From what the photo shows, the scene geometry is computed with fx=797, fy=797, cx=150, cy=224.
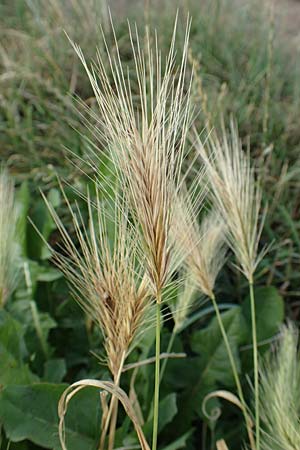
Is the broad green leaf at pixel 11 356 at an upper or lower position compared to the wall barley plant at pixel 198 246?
lower

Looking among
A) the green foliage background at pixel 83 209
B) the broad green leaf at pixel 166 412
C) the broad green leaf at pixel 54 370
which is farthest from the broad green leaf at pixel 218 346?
the broad green leaf at pixel 54 370

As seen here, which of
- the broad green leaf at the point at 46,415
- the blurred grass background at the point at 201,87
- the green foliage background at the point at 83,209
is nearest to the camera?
the broad green leaf at the point at 46,415

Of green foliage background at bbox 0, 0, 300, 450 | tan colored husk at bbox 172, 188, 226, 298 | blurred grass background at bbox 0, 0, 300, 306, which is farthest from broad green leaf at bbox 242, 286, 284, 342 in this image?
tan colored husk at bbox 172, 188, 226, 298

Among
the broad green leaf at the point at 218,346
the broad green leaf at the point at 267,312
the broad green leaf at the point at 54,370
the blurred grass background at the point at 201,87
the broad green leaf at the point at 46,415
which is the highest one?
the blurred grass background at the point at 201,87

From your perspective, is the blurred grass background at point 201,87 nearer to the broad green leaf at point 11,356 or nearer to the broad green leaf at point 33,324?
the broad green leaf at point 33,324

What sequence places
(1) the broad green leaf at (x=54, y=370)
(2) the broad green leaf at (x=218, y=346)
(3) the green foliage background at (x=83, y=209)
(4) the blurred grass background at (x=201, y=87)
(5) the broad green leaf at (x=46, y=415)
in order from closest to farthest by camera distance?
(5) the broad green leaf at (x=46, y=415) → (3) the green foliage background at (x=83, y=209) → (1) the broad green leaf at (x=54, y=370) → (2) the broad green leaf at (x=218, y=346) → (4) the blurred grass background at (x=201, y=87)

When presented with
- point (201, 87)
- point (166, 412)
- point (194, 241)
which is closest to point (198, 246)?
point (194, 241)

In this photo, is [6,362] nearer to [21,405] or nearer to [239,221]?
[21,405]
